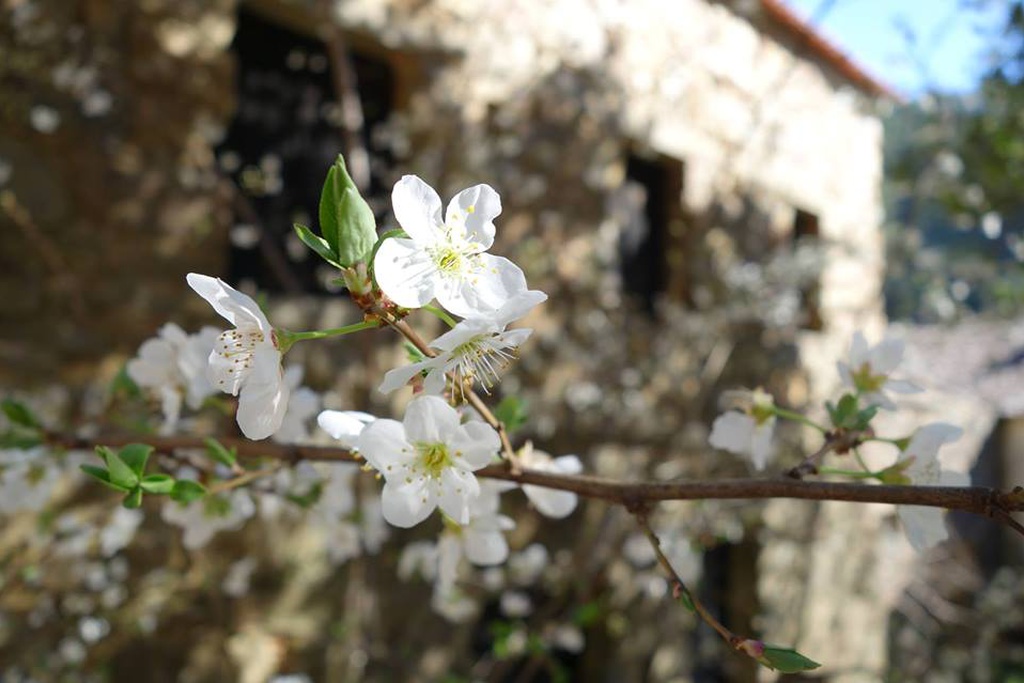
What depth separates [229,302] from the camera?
2.17 feet

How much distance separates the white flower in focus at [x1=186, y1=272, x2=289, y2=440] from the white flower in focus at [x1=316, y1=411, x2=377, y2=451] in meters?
0.04

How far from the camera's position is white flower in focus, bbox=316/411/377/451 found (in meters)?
0.72

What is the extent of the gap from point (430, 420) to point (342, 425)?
89mm

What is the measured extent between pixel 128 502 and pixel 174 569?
1969 millimetres

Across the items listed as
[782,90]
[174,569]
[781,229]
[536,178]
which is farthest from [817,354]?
[174,569]

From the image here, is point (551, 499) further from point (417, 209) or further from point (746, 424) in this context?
point (417, 209)

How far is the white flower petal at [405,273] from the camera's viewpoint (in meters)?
0.63

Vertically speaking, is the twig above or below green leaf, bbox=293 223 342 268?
below

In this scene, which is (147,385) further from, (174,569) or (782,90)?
(782,90)

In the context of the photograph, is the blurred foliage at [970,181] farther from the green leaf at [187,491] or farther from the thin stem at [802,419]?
the green leaf at [187,491]

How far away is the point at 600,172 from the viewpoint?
12.5 ft

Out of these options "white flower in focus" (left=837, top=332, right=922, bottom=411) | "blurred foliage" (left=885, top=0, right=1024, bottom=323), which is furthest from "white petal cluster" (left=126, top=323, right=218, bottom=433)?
"blurred foliage" (left=885, top=0, right=1024, bottom=323)

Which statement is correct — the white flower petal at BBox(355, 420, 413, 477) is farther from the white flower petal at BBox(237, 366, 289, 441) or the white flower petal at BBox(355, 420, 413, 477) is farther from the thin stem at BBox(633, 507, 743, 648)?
the thin stem at BBox(633, 507, 743, 648)

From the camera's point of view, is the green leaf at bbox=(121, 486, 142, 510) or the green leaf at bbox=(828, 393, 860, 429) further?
the green leaf at bbox=(828, 393, 860, 429)
